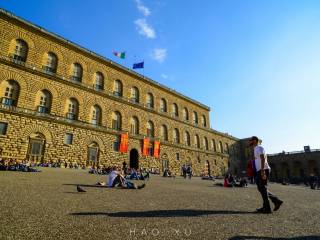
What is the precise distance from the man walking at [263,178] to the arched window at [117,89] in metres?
22.8

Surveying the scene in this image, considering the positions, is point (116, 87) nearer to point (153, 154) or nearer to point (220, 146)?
point (153, 154)

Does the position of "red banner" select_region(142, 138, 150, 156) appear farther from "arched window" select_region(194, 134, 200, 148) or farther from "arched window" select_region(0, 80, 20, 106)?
"arched window" select_region(0, 80, 20, 106)

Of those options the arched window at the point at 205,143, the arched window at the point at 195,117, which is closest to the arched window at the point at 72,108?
the arched window at the point at 195,117

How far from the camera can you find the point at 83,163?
21.1 m

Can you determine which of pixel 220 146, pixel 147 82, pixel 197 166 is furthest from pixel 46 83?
pixel 220 146

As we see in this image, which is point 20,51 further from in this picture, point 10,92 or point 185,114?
point 185,114

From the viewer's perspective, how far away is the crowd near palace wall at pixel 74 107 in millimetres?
18297

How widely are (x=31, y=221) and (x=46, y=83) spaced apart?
64.3 ft

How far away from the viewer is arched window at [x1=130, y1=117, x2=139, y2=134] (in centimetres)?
2700

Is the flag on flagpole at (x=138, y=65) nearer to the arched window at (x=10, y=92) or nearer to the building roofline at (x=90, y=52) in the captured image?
the building roofline at (x=90, y=52)

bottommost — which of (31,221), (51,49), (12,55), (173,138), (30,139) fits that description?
(31,221)

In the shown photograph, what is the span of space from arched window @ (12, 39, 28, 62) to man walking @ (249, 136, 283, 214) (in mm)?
21509

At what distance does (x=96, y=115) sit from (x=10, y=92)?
26.6 ft

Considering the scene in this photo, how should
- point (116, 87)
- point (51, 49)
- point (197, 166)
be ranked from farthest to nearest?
1. point (197, 166)
2. point (116, 87)
3. point (51, 49)
